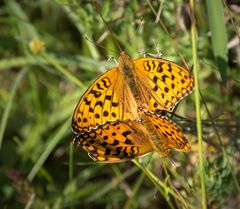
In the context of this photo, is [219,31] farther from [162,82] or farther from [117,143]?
[117,143]

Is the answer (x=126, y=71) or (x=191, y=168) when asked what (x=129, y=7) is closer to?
(x=126, y=71)

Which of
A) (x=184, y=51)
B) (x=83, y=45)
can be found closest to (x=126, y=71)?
(x=184, y=51)

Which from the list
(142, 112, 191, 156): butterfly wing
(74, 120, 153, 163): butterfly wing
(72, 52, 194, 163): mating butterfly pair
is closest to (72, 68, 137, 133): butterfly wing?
(72, 52, 194, 163): mating butterfly pair

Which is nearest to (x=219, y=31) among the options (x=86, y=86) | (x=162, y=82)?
(x=162, y=82)

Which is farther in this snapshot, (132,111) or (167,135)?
(132,111)

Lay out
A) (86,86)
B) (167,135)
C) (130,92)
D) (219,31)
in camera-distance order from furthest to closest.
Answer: (86,86)
(130,92)
(219,31)
(167,135)

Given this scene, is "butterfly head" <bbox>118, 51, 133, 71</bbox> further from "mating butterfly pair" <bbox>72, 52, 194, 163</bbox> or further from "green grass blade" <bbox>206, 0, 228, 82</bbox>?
"green grass blade" <bbox>206, 0, 228, 82</bbox>

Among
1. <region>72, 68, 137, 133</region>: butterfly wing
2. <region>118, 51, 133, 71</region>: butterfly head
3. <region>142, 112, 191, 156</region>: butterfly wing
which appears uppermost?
<region>118, 51, 133, 71</region>: butterfly head

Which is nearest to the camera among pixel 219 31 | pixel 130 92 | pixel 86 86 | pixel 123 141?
pixel 123 141
